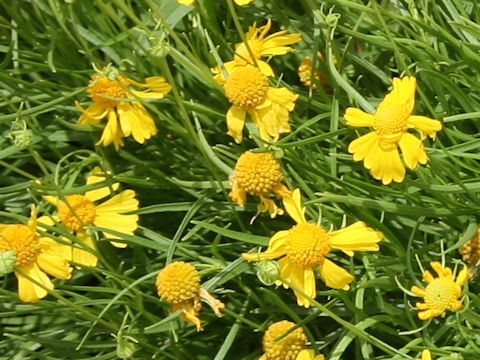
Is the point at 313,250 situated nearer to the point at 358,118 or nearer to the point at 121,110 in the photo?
the point at 358,118

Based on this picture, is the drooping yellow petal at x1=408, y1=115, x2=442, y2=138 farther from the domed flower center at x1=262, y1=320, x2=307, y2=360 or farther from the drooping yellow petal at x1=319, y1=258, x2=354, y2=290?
the domed flower center at x1=262, y1=320, x2=307, y2=360

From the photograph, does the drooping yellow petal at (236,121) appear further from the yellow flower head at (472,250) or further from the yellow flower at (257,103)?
the yellow flower head at (472,250)

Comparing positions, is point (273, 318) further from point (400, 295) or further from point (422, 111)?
point (422, 111)

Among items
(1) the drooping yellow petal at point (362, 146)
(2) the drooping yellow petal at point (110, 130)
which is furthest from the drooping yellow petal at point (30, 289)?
(1) the drooping yellow petal at point (362, 146)

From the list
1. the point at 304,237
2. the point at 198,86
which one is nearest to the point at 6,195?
the point at 198,86

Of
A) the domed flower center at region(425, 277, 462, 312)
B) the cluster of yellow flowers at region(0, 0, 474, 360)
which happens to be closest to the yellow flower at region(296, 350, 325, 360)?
the cluster of yellow flowers at region(0, 0, 474, 360)

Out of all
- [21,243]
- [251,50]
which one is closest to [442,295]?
[251,50]
